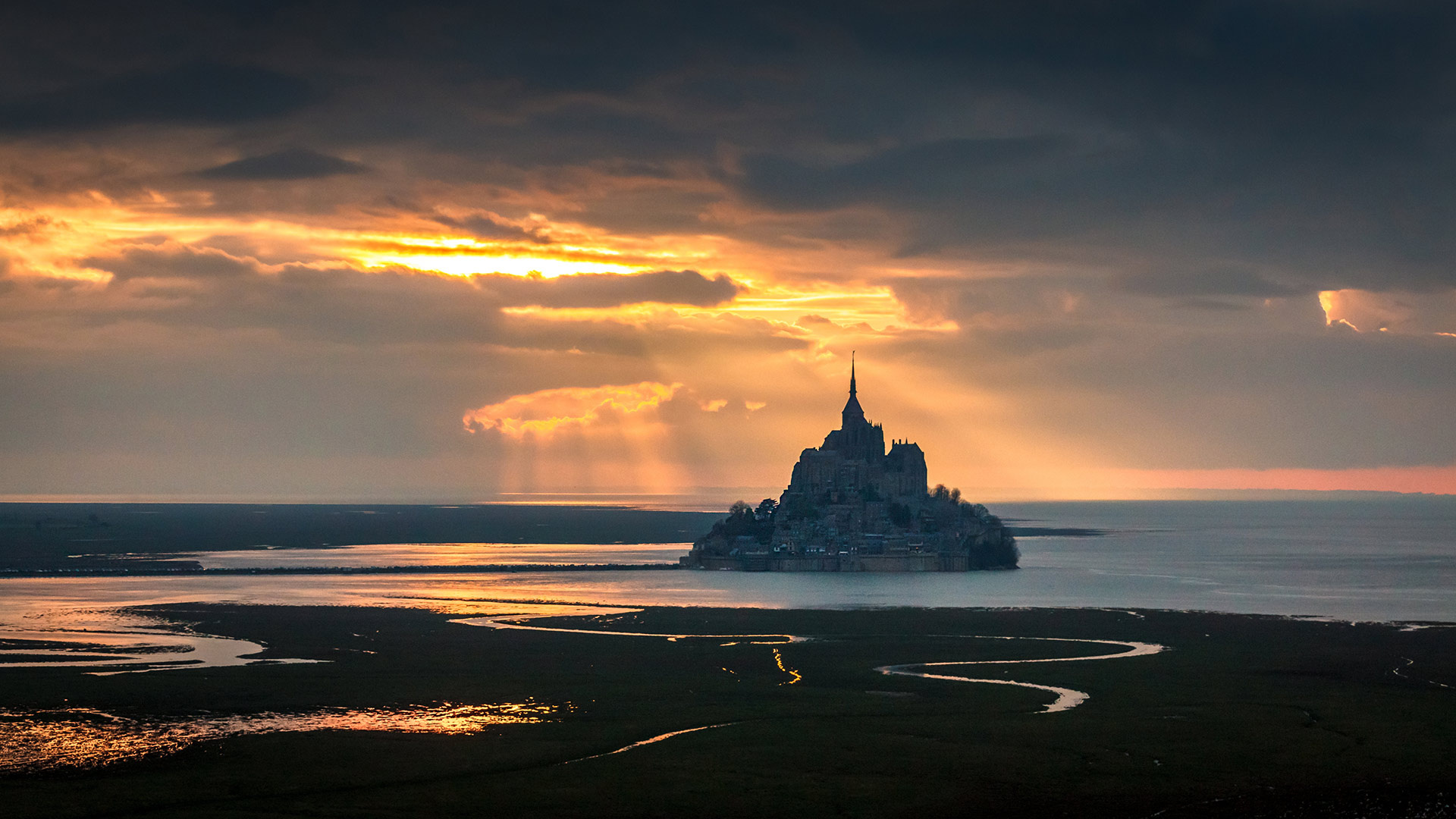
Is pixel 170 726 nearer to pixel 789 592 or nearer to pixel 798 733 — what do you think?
pixel 798 733

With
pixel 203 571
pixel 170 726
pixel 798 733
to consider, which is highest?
pixel 203 571

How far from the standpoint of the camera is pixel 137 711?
71.9m

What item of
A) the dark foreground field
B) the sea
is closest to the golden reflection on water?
the dark foreground field

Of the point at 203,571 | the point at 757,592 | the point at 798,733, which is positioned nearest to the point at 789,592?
the point at 757,592

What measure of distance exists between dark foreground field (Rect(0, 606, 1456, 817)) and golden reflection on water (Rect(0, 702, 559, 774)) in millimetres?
1766

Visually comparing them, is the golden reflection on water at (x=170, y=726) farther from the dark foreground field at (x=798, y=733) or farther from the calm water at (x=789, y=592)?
the calm water at (x=789, y=592)

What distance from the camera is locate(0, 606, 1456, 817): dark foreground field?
55.1 metres

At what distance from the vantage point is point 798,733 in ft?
224

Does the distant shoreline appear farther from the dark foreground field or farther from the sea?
the dark foreground field

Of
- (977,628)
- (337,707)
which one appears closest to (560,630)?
(977,628)

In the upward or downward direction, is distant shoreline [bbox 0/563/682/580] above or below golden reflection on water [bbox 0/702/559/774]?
above

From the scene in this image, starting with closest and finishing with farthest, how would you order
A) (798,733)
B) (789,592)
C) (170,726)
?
(170,726) < (798,733) < (789,592)

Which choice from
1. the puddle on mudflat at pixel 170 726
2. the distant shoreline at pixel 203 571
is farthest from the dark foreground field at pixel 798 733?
the distant shoreline at pixel 203 571

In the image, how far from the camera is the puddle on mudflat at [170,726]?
60.8 meters
